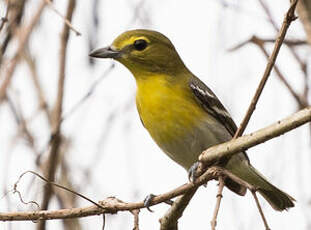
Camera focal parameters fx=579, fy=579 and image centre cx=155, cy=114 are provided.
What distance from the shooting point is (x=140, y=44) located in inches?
169

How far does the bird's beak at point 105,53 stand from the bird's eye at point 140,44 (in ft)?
0.55

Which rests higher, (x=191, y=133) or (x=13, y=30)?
(x=13, y=30)

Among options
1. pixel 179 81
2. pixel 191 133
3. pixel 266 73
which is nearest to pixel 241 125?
pixel 266 73

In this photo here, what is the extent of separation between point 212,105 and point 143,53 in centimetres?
65

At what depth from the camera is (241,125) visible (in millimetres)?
2275

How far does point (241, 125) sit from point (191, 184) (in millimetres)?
375

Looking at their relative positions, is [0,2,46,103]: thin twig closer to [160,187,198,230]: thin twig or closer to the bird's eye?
the bird's eye

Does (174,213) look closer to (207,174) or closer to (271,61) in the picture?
(207,174)

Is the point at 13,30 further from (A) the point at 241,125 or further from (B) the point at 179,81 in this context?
(A) the point at 241,125

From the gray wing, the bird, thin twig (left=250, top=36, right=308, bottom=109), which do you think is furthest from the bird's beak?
thin twig (left=250, top=36, right=308, bottom=109)

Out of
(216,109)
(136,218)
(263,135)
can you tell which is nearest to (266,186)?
(216,109)

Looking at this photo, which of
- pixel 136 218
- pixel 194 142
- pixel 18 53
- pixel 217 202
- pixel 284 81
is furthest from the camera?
pixel 18 53

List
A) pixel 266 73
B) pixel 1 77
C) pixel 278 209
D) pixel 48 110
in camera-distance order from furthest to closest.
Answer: pixel 48 110, pixel 1 77, pixel 278 209, pixel 266 73

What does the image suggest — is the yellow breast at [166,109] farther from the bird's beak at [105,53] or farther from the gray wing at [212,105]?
the bird's beak at [105,53]
